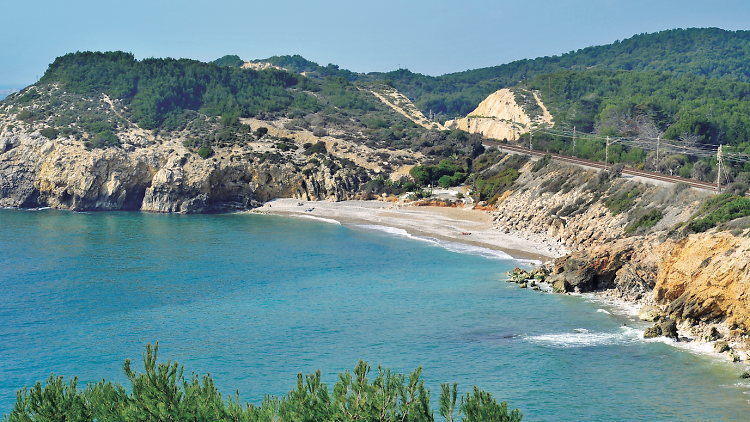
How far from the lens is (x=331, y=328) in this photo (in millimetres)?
31125

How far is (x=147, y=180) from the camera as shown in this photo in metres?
76.5

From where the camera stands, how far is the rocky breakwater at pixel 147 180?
74.6 metres

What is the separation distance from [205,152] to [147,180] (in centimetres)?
760

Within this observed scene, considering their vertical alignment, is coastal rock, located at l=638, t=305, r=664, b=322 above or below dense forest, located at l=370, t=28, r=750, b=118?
below

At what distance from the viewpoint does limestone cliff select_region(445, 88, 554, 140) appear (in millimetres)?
104312

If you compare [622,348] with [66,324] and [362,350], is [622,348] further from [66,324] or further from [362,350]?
[66,324]

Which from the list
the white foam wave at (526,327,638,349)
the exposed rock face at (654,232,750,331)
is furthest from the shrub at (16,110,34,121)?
the exposed rock face at (654,232,750,331)

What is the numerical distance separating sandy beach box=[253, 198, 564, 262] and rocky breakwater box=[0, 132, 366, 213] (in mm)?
2662

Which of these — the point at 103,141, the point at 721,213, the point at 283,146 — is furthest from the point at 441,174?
the point at 721,213

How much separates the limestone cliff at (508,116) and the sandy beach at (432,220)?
4091cm

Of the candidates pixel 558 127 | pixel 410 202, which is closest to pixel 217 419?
pixel 410 202

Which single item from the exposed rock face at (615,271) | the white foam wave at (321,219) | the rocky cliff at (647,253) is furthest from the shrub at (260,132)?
the exposed rock face at (615,271)

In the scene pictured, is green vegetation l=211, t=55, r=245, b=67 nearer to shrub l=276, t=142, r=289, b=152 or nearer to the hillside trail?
the hillside trail

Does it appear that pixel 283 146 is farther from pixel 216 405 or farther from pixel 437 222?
pixel 216 405
